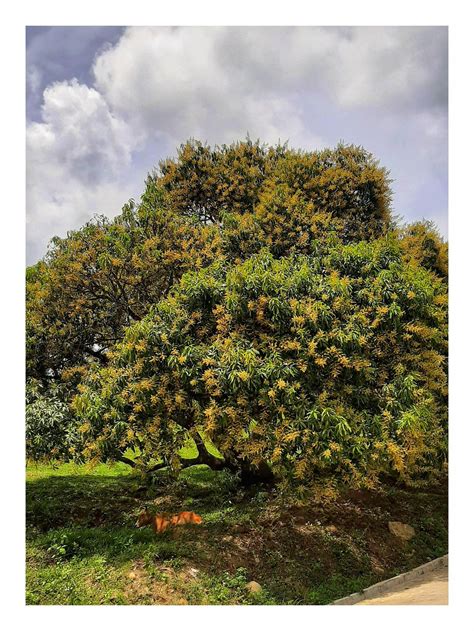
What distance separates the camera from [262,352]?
5906 millimetres

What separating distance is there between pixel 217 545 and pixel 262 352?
2.60 metres

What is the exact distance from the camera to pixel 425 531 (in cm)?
799

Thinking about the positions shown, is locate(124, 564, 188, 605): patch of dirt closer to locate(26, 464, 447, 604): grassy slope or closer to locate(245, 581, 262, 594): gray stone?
locate(26, 464, 447, 604): grassy slope

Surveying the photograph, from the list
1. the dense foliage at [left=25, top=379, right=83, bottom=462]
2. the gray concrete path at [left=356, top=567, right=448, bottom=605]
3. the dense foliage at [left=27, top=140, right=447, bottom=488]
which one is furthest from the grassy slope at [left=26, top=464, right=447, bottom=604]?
the dense foliage at [left=27, top=140, right=447, bottom=488]

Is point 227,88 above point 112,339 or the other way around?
above

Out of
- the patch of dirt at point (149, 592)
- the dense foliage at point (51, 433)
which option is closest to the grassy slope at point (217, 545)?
the patch of dirt at point (149, 592)

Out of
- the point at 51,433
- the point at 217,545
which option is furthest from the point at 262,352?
the point at 51,433

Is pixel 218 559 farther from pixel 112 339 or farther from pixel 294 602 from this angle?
pixel 112 339

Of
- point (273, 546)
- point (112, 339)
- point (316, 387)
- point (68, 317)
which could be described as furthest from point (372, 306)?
point (68, 317)

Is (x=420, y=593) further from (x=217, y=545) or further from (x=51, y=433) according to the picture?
(x=51, y=433)

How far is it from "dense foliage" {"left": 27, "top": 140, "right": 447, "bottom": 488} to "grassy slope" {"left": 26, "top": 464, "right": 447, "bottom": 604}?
1043 mm

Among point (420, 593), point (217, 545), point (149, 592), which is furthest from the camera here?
point (217, 545)

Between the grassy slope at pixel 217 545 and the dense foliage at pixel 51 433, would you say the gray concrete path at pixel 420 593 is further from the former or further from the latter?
the dense foliage at pixel 51 433
